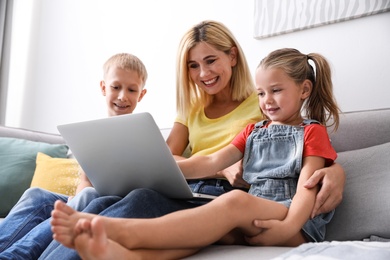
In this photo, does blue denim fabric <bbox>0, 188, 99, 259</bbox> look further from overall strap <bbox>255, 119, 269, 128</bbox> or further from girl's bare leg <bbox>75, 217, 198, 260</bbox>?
overall strap <bbox>255, 119, 269, 128</bbox>

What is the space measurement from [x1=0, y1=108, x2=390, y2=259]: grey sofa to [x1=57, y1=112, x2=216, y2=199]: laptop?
0.21 metres

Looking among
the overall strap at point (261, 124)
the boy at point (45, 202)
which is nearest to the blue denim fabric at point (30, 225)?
the boy at point (45, 202)

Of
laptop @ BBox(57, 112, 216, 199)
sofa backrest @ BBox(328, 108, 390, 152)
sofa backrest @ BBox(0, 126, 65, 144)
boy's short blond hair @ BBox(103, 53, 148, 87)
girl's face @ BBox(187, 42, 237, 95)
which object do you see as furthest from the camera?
sofa backrest @ BBox(0, 126, 65, 144)

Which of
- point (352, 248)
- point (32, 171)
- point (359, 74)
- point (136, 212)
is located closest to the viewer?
point (352, 248)

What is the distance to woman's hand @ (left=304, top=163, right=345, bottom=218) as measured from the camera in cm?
113

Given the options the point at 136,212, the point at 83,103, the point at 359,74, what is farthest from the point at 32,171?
the point at 359,74

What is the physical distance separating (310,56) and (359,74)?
0.45 meters

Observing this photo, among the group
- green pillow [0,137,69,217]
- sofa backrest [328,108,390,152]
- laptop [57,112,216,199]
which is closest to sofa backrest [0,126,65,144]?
green pillow [0,137,69,217]

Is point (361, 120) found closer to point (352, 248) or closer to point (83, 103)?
point (352, 248)

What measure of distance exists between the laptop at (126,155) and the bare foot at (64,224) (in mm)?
265

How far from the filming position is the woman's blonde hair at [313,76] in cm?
137

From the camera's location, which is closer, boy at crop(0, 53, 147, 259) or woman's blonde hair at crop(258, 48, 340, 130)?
boy at crop(0, 53, 147, 259)

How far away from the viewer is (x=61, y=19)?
3.08 metres

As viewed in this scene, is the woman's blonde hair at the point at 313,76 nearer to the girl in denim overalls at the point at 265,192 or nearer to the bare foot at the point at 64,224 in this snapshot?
the girl in denim overalls at the point at 265,192
